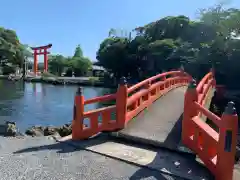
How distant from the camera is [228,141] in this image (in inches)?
126

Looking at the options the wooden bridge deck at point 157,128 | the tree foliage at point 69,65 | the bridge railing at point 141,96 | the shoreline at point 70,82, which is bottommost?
the shoreline at point 70,82

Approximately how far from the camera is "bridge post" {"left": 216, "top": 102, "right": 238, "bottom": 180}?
3.18 m

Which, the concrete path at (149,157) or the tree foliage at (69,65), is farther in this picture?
the tree foliage at (69,65)

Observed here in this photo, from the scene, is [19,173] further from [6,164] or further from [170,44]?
[170,44]

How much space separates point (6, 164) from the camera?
12.1ft

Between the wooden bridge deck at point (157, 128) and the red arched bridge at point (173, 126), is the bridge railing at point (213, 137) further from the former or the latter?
the wooden bridge deck at point (157, 128)

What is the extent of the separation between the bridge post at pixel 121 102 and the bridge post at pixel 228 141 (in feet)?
7.37

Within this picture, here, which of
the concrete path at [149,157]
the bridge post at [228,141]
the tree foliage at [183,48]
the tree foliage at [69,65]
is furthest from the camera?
the tree foliage at [69,65]

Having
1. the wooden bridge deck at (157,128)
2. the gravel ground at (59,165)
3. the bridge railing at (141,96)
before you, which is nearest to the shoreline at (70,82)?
the bridge railing at (141,96)

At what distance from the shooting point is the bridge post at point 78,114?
15.7 feet

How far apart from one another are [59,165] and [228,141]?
8.01 feet

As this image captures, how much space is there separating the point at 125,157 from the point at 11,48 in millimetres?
46677

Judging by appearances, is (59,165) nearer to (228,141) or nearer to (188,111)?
(188,111)

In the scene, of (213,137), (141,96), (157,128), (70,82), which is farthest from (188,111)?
(70,82)
